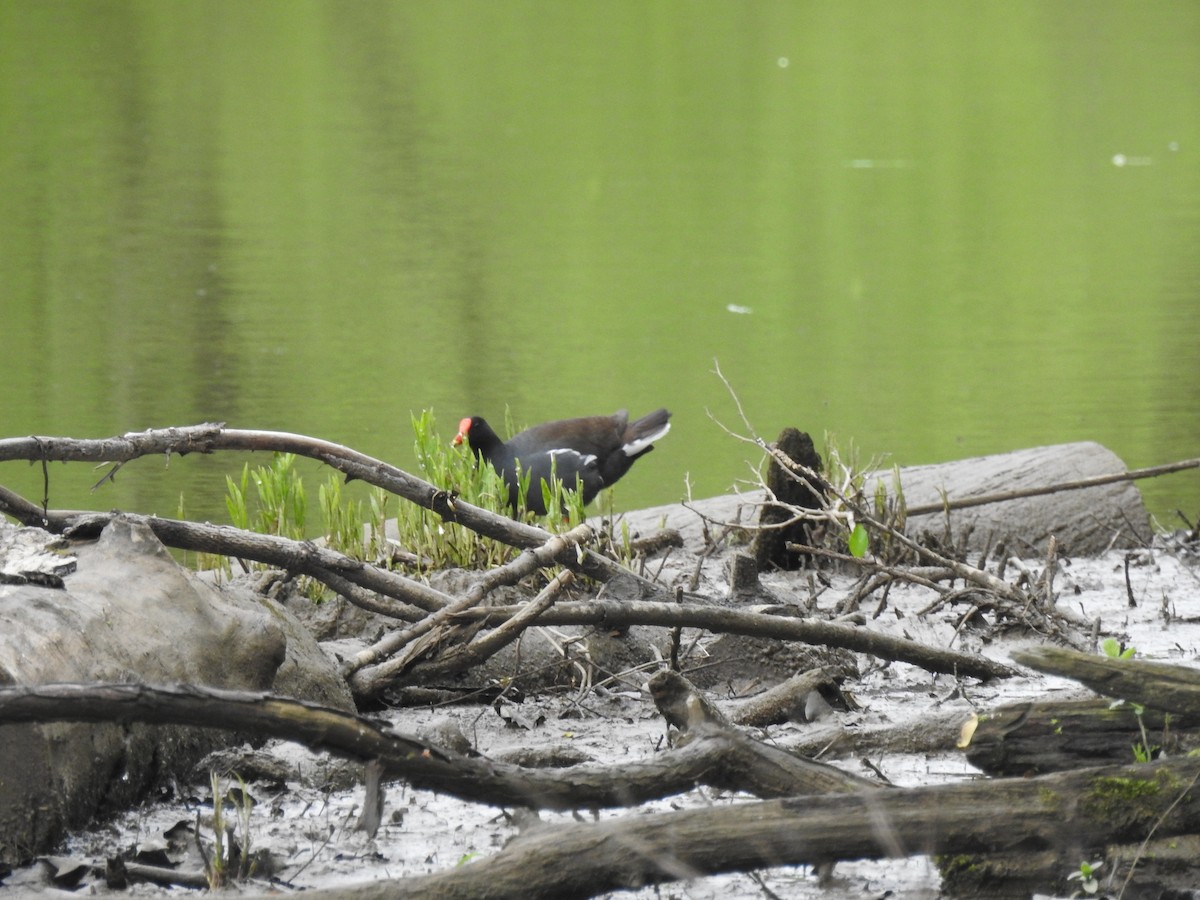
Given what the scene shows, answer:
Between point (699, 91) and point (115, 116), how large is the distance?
1313 cm

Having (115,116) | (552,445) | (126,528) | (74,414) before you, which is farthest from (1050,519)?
(115,116)

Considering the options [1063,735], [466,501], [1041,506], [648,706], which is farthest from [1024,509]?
A: [1063,735]

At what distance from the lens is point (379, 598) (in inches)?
203

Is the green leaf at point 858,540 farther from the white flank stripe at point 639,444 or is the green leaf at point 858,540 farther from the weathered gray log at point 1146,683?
the white flank stripe at point 639,444

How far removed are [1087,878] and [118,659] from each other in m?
2.14

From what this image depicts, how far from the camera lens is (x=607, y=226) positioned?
2352 centimetres

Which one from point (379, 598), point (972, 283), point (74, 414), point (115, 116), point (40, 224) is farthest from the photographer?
point (115, 116)

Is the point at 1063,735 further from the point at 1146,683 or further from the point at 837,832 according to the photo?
the point at 837,832

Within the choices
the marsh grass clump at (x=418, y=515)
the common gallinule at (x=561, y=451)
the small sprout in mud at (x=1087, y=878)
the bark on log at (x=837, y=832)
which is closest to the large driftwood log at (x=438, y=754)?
the bark on log at (x=837, y=832)

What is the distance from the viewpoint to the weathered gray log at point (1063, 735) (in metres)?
3.16

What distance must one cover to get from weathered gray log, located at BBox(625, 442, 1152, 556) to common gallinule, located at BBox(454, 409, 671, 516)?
12.6 inches

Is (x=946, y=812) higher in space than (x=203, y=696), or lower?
lower

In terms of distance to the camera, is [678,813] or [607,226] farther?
[607,226]

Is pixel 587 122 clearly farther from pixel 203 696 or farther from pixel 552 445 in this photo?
pixel 203 696
